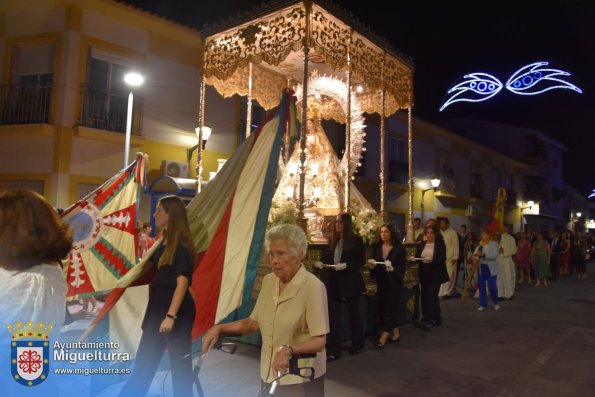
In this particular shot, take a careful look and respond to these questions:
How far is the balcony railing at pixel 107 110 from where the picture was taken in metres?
12.2

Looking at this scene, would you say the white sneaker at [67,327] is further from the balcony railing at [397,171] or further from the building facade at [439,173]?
the balcony railing at [397,171]

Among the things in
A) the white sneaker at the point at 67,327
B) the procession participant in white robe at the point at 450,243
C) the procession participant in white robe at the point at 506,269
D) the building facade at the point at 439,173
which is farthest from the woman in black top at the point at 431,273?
the building facade at the point at 439,173

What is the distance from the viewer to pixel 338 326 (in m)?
5.33

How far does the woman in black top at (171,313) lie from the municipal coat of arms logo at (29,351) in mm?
1002

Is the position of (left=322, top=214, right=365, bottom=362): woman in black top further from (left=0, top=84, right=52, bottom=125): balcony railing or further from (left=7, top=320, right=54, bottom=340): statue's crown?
(left=0, top=84, right=52, bottom=125): balcony railing

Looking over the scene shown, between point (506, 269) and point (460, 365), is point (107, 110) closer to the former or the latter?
point (460, 365)

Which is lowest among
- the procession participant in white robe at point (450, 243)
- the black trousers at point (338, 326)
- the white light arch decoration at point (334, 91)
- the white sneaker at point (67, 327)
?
the white sneaker at point (67, 327)

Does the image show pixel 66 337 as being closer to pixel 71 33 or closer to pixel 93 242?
pixel 93 242

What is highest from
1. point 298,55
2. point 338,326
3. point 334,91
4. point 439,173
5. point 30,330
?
point 439,173

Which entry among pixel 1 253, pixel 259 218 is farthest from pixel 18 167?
pixel 1 253

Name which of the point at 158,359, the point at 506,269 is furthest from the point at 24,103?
the point at 506,269

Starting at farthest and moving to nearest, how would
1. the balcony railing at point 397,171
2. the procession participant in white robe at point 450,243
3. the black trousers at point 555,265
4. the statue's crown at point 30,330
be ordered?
the balcony railing at point 397,171 → the black trousers at point 555,265 → the procession participant in white robe at point 450,243 → the statue's crown at point 30,330

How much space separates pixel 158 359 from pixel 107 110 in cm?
1107

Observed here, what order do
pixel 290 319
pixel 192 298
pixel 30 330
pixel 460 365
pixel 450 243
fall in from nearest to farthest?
pixel 30 330 < pixel 290 319 < pixel 192 298 < pixel 460 365 < pixel 450 243
